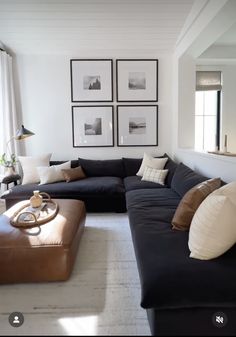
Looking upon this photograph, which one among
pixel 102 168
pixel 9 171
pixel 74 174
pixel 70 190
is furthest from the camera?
pixel 102 168

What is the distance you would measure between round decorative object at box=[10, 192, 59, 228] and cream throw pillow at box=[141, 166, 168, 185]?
1.70 meters

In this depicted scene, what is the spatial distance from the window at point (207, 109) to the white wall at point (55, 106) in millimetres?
575

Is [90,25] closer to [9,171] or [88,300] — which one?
[9,171]

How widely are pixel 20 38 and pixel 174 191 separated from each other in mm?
3452

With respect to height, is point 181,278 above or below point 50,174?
below

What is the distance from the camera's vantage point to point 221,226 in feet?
4.81

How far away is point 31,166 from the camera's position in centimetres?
415

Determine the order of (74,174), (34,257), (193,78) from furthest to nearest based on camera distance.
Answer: (193,78) → (74,174) → (34,257)

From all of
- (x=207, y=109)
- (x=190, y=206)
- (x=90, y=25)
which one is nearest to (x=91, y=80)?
(x=90, y=25)

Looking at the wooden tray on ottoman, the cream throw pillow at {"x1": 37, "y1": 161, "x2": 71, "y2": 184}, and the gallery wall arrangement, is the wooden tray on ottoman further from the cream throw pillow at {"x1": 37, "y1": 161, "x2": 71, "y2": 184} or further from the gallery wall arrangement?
the gallery wall arrangement

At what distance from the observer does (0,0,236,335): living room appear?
265 centimetres

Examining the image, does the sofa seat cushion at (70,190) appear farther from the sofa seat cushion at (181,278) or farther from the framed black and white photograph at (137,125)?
the sofa seat cushion at (181,278)

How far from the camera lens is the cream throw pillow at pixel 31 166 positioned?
4.07 meters

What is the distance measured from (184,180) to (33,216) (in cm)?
172
